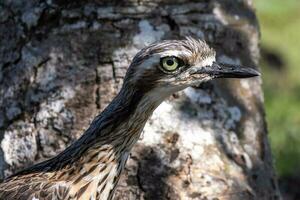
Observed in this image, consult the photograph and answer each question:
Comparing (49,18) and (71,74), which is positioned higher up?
(49,18)

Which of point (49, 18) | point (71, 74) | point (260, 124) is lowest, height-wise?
point (260, 124)

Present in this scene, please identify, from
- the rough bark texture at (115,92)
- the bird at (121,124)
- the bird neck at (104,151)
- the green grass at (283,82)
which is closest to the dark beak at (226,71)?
the bird at (121,124)

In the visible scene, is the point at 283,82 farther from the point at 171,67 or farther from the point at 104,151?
the point at 171,67

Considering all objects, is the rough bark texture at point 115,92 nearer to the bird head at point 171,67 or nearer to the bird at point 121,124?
the bird at point 121,124

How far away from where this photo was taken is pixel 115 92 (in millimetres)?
6117

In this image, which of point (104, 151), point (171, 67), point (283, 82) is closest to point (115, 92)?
point (104, 151)

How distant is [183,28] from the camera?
249 inches

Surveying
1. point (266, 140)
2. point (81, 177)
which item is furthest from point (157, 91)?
point (266, 140)

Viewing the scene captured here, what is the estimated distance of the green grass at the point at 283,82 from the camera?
8891 millimetres

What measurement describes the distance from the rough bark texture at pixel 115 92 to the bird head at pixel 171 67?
84 cm

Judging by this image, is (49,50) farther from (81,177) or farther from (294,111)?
(294,111)

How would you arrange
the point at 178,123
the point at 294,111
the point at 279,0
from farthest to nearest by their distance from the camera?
the point at 279,0 → the point at 294,111 → the point at 178,123

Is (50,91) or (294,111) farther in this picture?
(294,111)

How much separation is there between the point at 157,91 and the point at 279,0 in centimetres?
985
